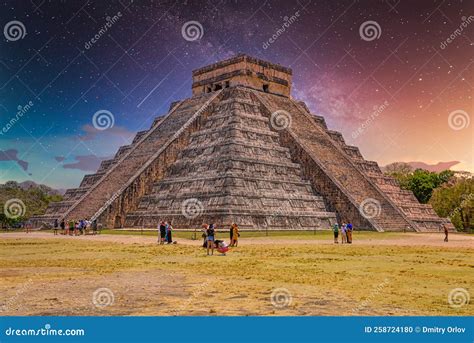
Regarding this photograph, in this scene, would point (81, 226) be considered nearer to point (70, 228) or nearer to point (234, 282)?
point (70, 228)

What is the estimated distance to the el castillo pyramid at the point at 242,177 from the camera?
32.1 meters

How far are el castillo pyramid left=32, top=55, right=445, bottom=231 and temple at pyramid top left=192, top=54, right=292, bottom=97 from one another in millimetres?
143

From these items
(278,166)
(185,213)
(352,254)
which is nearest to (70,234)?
(185,213)

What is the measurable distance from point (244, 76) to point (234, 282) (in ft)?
117

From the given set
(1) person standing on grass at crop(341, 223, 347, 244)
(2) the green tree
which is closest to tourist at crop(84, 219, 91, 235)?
(1) person standing on grass at crop(341, 223, 347, 244)

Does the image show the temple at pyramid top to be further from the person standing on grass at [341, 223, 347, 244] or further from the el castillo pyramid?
the person standing on grass at [341, 223, 347, 244]

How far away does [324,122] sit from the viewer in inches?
1945

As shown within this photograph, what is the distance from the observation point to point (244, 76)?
4469 centimetres

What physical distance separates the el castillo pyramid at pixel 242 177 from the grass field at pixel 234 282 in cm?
1349

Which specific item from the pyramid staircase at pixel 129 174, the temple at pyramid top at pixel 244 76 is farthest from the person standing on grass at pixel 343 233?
the temple at pyramid top at pixel 244 76

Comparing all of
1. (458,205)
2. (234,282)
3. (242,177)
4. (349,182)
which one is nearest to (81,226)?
(242,177)

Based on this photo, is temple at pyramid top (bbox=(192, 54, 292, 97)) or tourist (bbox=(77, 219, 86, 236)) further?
temple at pyramid top (bbox=(192, 54, 292, 97))

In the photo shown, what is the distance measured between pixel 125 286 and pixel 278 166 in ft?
87.4

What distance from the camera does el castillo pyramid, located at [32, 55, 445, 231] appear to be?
3206cm
